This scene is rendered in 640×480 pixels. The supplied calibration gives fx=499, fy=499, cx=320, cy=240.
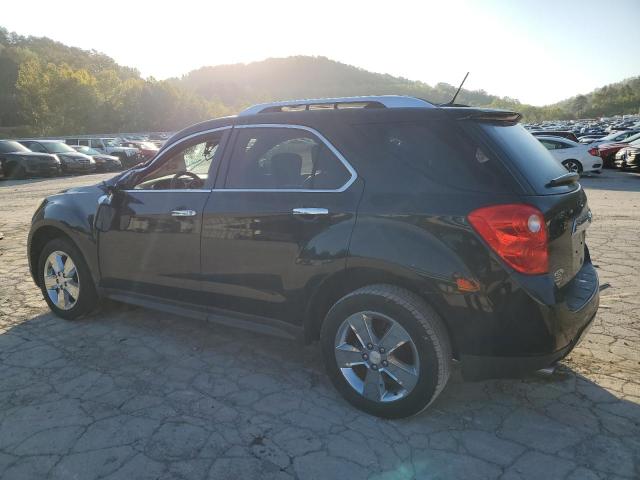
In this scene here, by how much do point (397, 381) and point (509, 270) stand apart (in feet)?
2.88

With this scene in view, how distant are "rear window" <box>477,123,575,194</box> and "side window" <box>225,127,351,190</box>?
2.83ft

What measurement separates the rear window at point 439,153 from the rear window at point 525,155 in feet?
0.46

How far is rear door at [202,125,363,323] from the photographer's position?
2.94 metres

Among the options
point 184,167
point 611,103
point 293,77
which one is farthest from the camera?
point 293,77

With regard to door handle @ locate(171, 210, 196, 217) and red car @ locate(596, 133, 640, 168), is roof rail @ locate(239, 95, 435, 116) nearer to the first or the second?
door handle @ locate(171, 210, 196, 217)

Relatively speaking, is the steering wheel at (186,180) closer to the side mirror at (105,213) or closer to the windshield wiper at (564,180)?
the side mirror at (105,213)

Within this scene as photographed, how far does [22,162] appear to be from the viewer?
748 inches

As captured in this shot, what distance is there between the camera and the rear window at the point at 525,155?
266cm

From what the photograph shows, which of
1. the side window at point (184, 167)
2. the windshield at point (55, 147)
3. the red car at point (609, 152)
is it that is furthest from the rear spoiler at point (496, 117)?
the windshield at point (55, 147)

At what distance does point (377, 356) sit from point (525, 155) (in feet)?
4.62

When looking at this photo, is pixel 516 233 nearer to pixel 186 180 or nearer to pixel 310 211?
pixel 310 211

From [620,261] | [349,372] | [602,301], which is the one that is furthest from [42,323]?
[620,261]

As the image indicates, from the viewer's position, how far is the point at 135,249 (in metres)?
3.87

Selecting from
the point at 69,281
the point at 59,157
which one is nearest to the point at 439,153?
the point at 69,281
